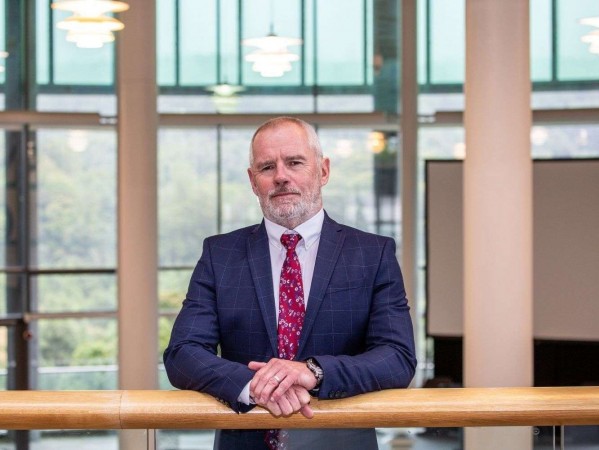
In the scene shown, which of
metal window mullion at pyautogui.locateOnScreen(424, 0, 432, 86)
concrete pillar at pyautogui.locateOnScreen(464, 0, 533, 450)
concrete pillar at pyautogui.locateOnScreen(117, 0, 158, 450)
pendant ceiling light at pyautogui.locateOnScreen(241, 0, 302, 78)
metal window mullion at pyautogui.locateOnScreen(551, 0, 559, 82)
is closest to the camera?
concrete pillar at pyautogui.locateOnScreen(464, 0, 533, 450)

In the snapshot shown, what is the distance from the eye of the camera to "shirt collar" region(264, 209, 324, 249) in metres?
3.58

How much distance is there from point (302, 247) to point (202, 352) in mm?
490

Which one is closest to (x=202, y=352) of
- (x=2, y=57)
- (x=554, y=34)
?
(x=2, y=57)

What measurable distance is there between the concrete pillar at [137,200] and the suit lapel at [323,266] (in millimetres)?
9726

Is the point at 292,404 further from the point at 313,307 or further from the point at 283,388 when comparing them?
the point at 313,307

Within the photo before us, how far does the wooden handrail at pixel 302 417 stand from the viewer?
124 inches

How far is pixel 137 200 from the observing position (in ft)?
43.3

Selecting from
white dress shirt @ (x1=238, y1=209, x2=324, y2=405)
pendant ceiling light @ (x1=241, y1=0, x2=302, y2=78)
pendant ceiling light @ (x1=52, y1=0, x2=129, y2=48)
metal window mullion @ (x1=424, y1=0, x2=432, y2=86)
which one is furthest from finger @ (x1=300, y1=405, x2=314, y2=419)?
metal window mullion @ (x1=424, y1=0, x2=432, y2=86)

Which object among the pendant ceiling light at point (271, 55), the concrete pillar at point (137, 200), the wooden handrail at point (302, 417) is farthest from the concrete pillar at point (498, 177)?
the pendant ceiling light at point (271, 55)

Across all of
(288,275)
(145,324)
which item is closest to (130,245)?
(145,324)

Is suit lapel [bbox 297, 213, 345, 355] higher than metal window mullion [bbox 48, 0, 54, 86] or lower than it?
lower

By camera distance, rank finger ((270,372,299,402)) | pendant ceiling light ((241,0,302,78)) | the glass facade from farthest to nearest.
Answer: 1. the glass facade
2. pendant ceiling light ((241,0,302,78))
3. finger ((270,372,299,402))

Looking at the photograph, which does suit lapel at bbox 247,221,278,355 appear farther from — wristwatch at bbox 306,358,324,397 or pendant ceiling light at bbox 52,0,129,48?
pendant ceiling light at bbox 52,0,129,48

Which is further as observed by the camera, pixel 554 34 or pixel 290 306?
pixel 554 34
